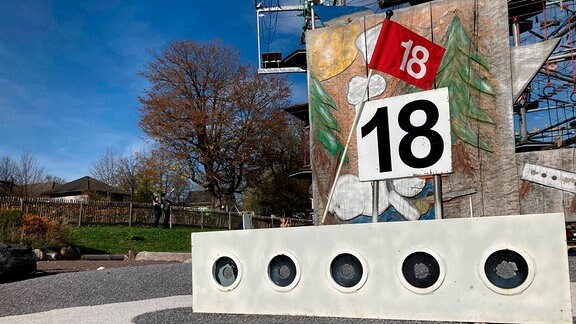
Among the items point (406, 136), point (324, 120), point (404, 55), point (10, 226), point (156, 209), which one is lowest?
point (10, 226)

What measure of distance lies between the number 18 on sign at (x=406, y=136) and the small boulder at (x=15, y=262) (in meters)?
6.71

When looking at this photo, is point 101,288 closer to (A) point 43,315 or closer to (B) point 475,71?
(A) point 43,315

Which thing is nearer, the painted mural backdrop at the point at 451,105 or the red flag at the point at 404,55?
the red flag at the point at 404,55

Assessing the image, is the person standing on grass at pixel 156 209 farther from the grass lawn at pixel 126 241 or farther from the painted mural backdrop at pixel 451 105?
the painted mural backdrop at pixel 451 105

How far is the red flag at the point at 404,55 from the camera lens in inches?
206

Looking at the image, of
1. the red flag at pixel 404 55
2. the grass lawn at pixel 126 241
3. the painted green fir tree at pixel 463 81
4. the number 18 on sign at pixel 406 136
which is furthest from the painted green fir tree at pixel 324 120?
the number 18 on sign at pixel 406 136

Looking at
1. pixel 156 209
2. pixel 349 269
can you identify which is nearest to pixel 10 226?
pixel 156 209

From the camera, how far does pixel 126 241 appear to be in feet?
57.0

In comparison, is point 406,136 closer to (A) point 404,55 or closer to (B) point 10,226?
(A) point 404,55

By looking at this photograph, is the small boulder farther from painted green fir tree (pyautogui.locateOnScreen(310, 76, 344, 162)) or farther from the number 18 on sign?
painted green fir tree (pyautogui.locateOnScreen(310, 76, 344, 162))

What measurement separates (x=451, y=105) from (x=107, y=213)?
17.0 m

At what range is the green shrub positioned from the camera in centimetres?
1273

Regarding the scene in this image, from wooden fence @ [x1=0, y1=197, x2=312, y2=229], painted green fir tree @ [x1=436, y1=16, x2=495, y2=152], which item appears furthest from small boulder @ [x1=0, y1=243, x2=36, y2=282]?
painted green fir tree @ [x1=436, y1=16, x2=495, y2=152]

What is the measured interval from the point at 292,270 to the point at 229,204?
33.1 meters
